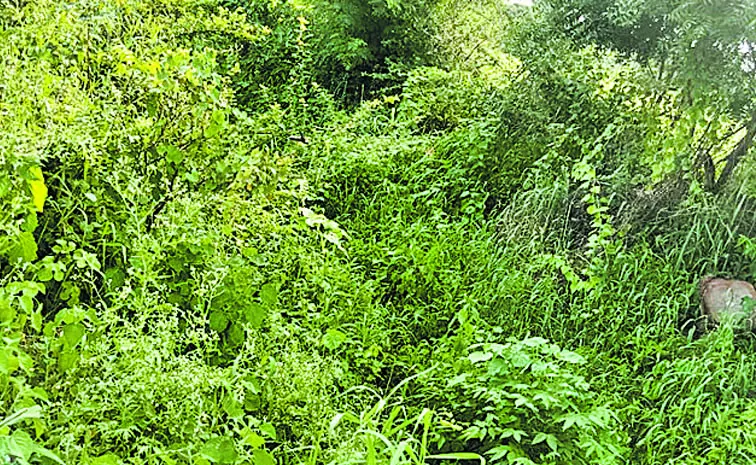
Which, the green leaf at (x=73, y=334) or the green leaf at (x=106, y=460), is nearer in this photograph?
the green leaf at (x=106, y=460)

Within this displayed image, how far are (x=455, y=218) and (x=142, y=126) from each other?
1.72m

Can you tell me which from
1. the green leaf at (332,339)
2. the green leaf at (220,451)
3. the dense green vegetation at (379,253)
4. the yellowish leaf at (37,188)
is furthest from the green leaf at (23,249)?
the green leaf at (332,339)

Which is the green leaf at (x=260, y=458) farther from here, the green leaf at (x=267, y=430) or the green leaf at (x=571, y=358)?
the green leaf at (x=571, y=358)

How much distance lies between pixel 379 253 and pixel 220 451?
1662 mm

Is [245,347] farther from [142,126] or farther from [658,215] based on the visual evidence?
[658,215]

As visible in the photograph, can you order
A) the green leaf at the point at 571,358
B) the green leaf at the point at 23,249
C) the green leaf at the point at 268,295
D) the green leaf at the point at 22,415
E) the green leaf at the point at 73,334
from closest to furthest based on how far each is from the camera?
the green leaf at the point at 22,415, the green leaf at the point at 73,334, the green leaf at the point at 23,249, the green leaf at the point at 571,358, the green leaf at the point at 268,295

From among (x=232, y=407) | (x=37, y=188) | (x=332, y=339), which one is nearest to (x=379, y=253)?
(x=332, y=339)

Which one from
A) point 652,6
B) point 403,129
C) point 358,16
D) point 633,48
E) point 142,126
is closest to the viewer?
point 142,126

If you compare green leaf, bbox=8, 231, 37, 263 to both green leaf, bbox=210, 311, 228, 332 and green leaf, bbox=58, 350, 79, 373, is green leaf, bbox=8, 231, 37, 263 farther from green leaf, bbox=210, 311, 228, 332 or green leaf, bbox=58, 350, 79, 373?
green leaf, bbox=210, 311, 228, 332

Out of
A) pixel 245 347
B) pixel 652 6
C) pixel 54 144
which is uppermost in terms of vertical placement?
pixel 652 6

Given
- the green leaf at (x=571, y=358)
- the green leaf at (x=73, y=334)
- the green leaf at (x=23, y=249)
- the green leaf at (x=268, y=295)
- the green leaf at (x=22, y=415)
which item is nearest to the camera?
the green leaf at (x=22, y=415)

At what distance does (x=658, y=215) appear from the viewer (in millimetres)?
3281

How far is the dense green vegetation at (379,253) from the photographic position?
193 centimetres

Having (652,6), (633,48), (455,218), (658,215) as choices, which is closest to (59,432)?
(455,218)
